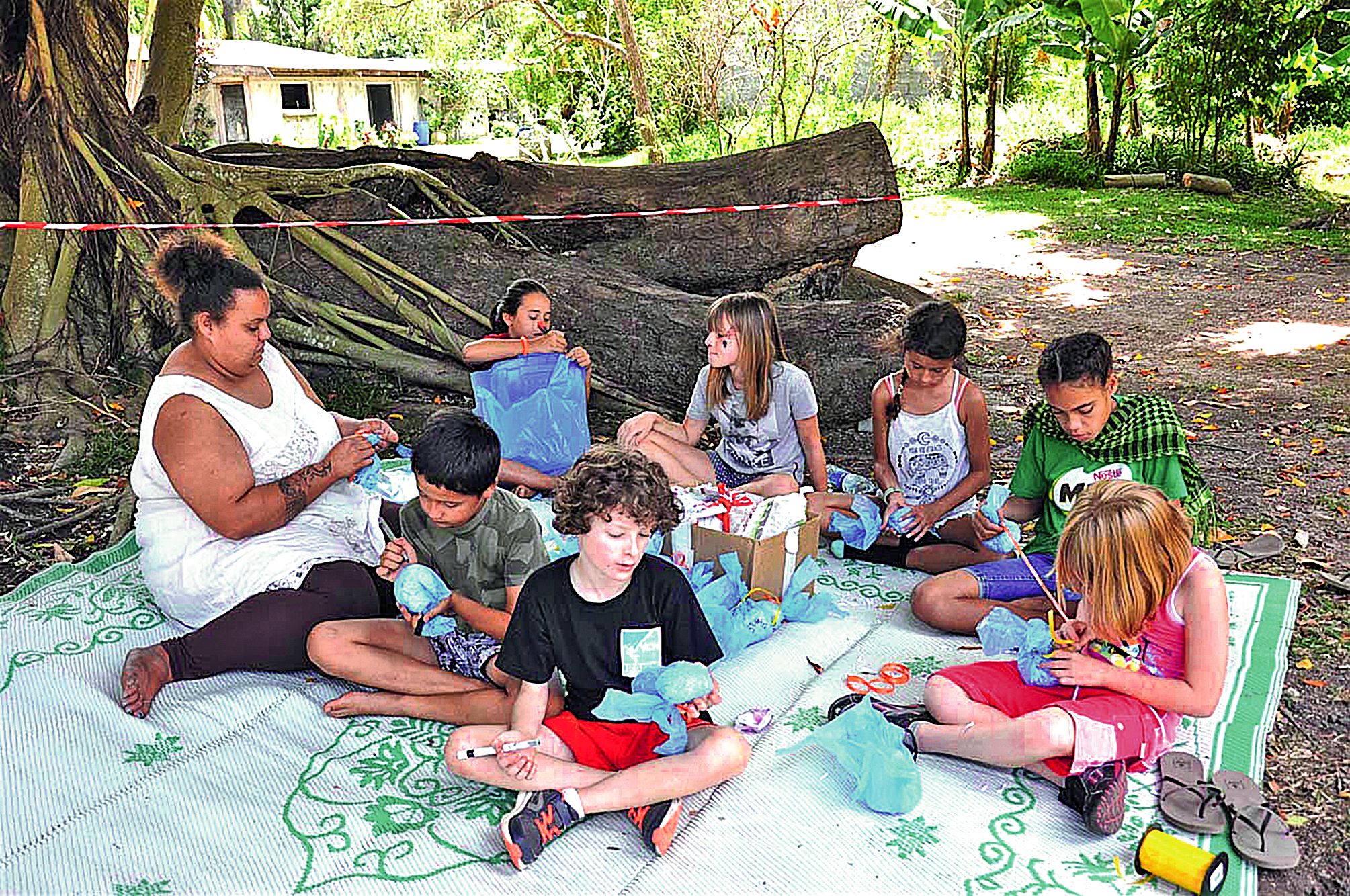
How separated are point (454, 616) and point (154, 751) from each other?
0.71 metres

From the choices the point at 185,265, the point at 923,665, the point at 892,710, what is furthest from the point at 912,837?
the point at 185,265

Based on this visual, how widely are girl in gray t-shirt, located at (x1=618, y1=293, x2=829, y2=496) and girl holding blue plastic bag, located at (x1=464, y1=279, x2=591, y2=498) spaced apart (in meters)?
0.37

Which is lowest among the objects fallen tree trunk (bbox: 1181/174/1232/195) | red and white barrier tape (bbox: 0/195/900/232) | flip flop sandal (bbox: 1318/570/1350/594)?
flip flop sandal (bbox: 1318/570/1350/594)

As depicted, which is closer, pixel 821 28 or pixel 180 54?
pixel 180 54

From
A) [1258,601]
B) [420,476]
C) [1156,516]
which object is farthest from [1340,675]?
[420,476]

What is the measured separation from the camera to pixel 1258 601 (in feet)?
10.8

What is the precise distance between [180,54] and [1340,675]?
655cm

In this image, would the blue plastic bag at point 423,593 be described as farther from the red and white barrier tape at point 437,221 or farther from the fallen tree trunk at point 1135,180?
the fallen tree trunk at point 1135,180

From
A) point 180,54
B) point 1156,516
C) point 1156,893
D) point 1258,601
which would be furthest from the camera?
point 180,54

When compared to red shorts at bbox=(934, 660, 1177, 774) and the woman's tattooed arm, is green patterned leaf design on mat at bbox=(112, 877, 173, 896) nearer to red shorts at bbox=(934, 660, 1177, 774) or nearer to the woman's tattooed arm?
the woman's tattooed arm

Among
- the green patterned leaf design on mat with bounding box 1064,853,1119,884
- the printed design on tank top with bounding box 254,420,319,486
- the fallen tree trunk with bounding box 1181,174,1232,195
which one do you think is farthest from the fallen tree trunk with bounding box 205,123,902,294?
the fallen tree trunk with bounding box 1181,174,1232,195

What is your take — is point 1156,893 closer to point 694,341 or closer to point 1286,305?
point 694,341

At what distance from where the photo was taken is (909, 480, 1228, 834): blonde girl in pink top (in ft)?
7.76

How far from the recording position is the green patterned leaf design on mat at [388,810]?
2.21 metres
